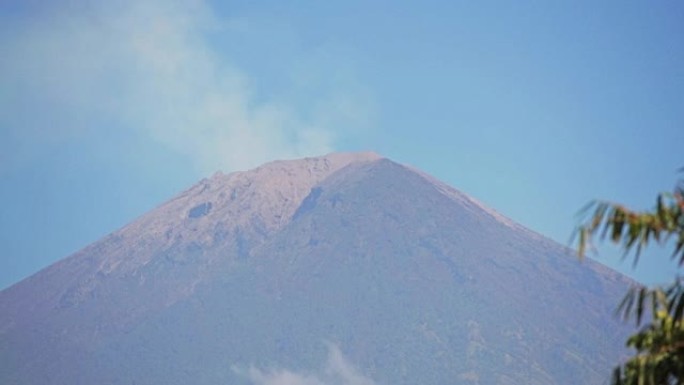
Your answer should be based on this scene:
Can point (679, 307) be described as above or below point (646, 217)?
below

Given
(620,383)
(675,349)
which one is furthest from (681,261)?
(620,383)

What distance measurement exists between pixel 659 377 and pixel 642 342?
54 cm

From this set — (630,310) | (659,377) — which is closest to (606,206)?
Answer: (630,310)

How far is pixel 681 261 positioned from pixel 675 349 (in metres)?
1.15

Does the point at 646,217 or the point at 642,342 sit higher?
the point at 646,217

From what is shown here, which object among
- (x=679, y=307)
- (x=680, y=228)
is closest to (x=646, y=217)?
(x=680, y=228)

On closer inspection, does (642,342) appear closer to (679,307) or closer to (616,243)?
(679,307)

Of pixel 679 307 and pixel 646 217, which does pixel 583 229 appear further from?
pixel 679 307

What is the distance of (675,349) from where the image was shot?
11.8 meters

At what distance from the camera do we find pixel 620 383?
12.4 meters

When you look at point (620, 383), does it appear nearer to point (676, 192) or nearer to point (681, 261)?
point (681, 261)

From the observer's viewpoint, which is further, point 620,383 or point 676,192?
point 620,383

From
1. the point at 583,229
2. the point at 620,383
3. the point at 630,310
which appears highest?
the point at 583,229

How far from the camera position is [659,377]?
11.9 metres
